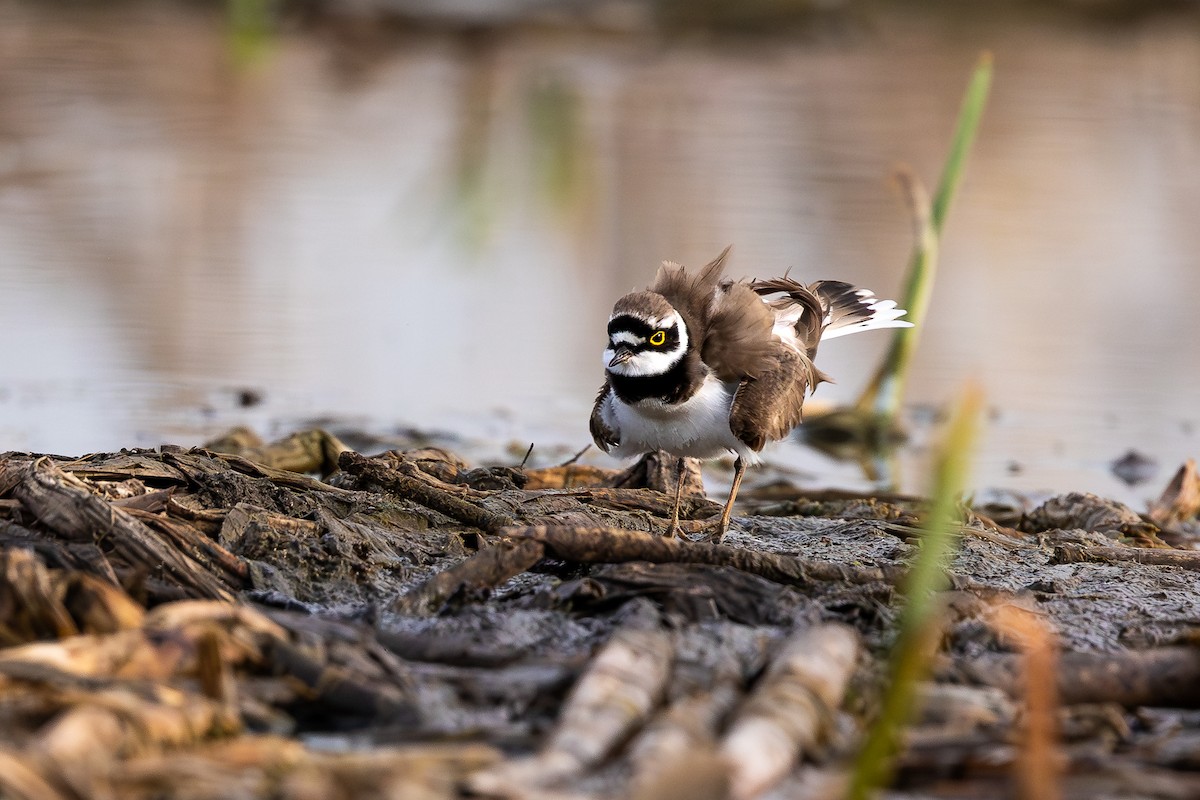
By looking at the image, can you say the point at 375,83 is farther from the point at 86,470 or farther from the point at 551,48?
the point at 86,470

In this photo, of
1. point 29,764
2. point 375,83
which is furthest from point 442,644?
point 375,83

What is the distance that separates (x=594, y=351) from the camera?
30.2ft

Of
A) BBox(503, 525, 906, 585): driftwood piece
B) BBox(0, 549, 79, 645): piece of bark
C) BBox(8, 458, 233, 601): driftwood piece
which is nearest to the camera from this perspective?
BBox(0, 549, 79, 645): piece of bark

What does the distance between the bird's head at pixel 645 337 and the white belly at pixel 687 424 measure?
13 cm

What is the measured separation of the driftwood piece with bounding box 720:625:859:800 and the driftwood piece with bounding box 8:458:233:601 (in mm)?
1442

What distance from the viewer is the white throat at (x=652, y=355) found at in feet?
17.4

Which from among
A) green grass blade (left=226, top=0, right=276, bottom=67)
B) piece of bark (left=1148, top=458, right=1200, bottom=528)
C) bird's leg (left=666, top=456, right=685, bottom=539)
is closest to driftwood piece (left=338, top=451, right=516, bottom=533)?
bird's leg (left=666, top=456, right=685, bottom=539)

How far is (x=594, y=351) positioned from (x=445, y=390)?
1144 millimetres

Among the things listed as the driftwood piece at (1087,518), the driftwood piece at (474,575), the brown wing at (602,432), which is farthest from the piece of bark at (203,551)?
→ the driftwood piece at (1087,518)

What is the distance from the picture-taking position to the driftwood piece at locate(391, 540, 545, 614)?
13.2ft

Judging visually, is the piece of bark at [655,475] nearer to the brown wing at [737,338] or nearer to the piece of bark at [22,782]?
the brown wing at [737,338]

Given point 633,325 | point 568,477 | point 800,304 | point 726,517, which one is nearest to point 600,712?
point 726,517

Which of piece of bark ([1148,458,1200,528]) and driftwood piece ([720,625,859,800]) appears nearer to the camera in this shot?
driftwood piece ([720,625,859,800])

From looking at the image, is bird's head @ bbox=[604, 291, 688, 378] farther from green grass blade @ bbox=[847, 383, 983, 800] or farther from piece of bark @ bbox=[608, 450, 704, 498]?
green grass blade @ bbox=[847, 383, 983, 800]
